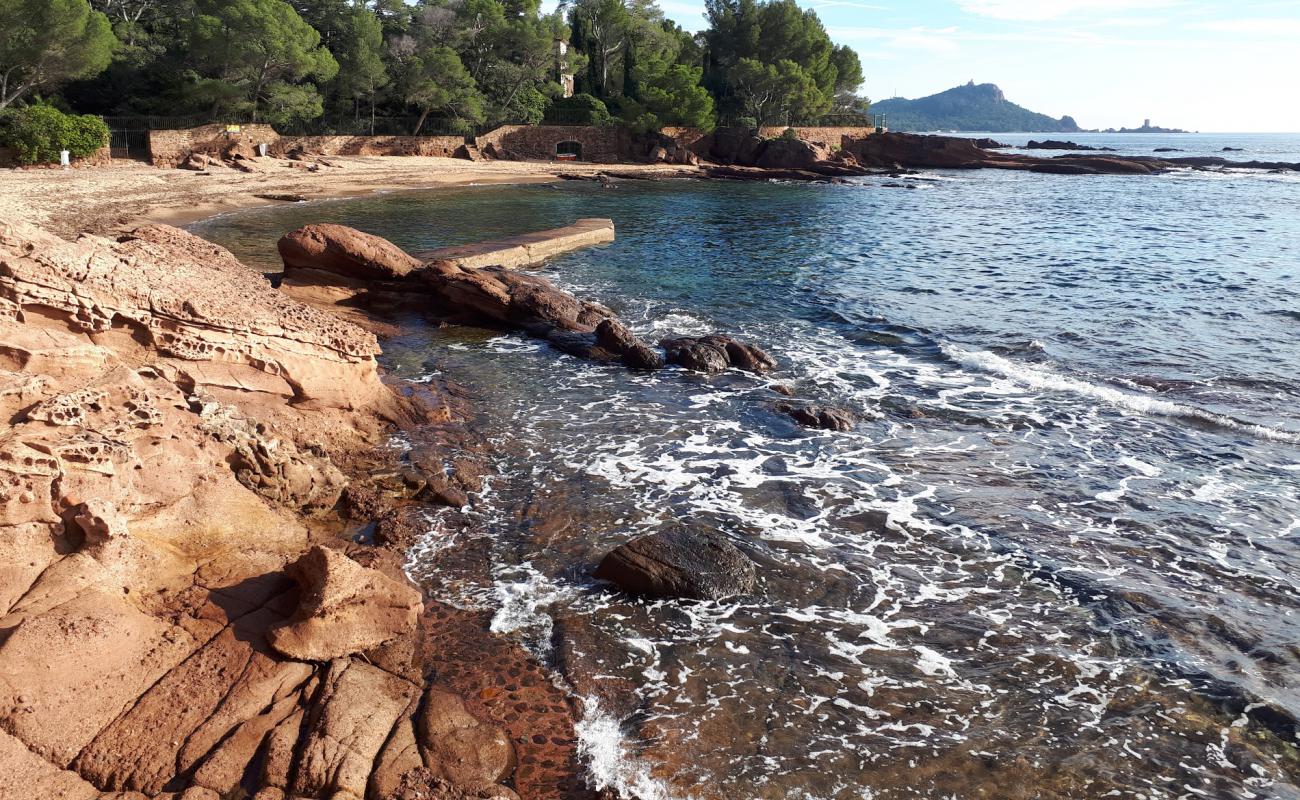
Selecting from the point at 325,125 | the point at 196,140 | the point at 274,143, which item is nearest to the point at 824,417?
the point at 196,140

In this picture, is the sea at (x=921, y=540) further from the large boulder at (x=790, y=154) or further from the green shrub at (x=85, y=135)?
the large boulder at (x=790, y=154)

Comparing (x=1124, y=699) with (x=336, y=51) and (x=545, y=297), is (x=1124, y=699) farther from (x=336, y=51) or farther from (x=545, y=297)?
(x=336, y=51)

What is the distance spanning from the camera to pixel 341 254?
17.2 meters

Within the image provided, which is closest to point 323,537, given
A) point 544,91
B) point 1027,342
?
point 1027,342

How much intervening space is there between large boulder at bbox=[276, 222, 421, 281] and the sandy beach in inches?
150

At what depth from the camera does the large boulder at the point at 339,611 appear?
5801 millimetres

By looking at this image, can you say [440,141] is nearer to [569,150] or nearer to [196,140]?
[569,150]

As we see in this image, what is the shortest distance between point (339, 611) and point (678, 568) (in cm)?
309

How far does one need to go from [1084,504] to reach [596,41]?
7595cm

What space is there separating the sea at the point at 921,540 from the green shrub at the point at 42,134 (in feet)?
70.4

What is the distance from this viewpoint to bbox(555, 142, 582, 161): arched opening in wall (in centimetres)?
6731

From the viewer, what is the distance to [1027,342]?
1719 cm

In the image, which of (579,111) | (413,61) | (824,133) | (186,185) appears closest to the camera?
(186,185)

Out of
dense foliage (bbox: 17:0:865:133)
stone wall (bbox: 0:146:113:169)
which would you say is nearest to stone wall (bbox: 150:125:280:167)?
dense foliage (bbox: 17:0:865:133)
